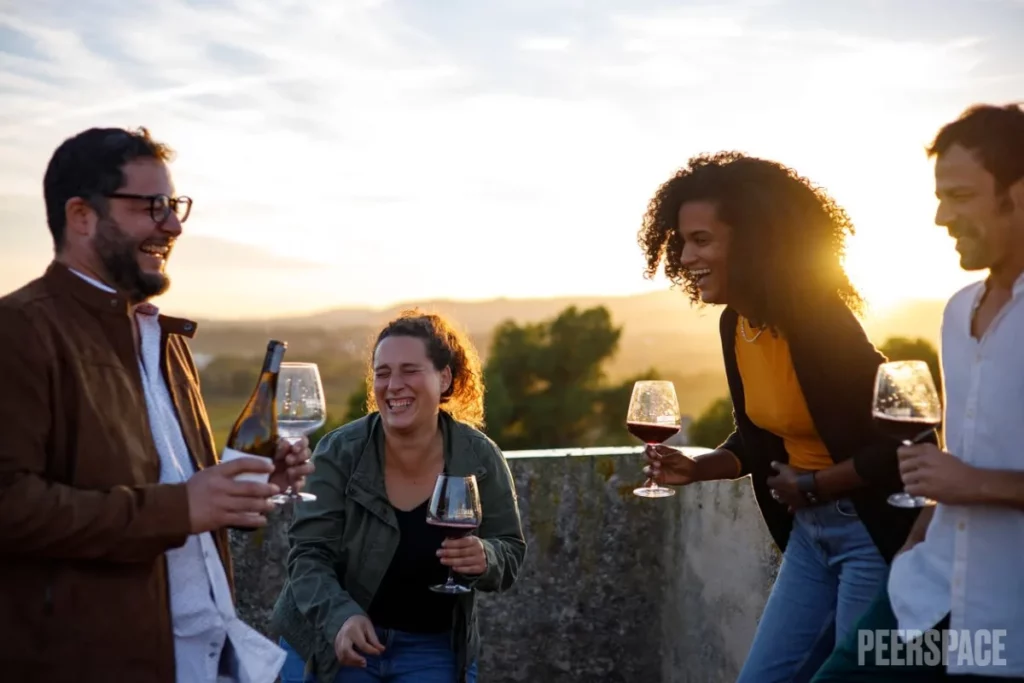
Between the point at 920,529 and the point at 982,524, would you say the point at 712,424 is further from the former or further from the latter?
the point at 982,524

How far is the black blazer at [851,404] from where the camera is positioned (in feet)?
10.2

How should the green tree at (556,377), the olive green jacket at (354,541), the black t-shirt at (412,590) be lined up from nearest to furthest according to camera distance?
the olive green jacket at (354,541), the black t-shirt at (412,590), the green tree at (556,377)

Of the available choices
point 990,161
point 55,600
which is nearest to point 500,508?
point 55,600

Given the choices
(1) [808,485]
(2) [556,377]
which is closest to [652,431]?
(1) [808,485]

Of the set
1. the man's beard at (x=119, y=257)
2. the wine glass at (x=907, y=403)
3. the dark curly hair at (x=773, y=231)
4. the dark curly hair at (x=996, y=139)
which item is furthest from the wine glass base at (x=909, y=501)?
the man's beard at (x=119, y=257)

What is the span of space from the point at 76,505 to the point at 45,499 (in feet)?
0.21

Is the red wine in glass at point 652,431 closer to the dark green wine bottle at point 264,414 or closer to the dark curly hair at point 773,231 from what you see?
the dark curly hair at point 773,231

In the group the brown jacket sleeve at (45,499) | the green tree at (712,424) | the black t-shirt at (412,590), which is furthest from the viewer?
the green tree at (712,424)

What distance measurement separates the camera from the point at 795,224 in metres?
3.44

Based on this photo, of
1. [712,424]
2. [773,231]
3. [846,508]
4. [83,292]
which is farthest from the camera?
[712,424]

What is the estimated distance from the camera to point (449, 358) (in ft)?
13.2

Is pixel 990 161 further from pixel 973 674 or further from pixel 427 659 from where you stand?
pixel 427 659

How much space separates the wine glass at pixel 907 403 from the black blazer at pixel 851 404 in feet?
0.99

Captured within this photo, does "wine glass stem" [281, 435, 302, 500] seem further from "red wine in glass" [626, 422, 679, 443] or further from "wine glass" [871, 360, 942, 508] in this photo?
"wine glass" [871, 360, 942, 508]
